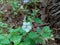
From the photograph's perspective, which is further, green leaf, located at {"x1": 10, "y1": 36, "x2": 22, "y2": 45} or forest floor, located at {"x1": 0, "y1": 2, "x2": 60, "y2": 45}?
forest floor, located at {"x1": 0, "y1": 2, "x2": 60, "y2": 45}

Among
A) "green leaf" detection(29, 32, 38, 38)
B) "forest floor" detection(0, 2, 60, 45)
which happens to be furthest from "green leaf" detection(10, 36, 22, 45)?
"forest floor" detection(0, 2, 60, 45)

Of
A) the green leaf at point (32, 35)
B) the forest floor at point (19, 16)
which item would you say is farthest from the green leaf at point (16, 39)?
the forest floor at point (19, 16)

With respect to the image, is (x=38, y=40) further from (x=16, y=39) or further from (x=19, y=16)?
(x=19, y=16)

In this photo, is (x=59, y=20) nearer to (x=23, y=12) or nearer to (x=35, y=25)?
(x=35, y=25)

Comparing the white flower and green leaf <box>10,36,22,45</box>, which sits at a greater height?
the white flower

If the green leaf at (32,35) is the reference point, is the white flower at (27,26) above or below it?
above

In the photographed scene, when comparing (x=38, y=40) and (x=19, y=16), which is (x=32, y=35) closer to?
(x=38, y=40)

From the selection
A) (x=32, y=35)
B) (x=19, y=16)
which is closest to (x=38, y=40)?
(x=32, y=35)

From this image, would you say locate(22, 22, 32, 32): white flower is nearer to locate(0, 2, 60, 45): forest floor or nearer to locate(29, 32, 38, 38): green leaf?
locate(29, 32, 38, 38): green leaf

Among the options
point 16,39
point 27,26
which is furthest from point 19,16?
point 16,39

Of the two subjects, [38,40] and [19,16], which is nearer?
[38,40]

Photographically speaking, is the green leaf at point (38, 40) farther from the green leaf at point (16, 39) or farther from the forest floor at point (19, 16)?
the forest floor at point (19, 16)

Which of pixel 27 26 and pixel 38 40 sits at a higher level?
pixel 27 26
